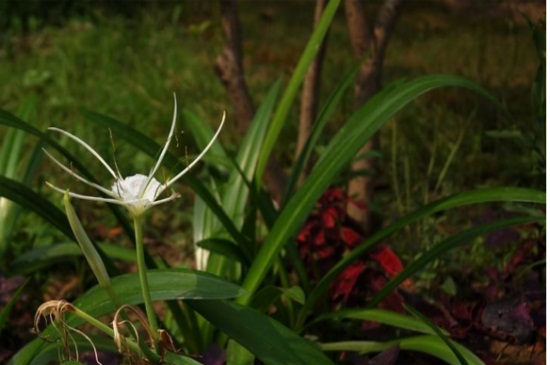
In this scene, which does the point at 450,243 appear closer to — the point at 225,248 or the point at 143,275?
the point at 225,248

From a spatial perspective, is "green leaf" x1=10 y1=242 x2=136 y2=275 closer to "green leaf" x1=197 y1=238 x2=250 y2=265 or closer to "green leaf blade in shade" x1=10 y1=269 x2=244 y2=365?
"green leaf" x1=197 y1=238 x2=250 y2=265

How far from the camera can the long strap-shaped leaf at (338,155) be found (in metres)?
2.33

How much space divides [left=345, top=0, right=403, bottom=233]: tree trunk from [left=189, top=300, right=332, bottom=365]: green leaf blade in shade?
1.27 meters

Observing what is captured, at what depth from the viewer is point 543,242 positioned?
2654 mm

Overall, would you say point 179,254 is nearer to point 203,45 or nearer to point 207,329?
point 207,329

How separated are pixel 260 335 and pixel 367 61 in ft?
5.08

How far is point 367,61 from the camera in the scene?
131 inches

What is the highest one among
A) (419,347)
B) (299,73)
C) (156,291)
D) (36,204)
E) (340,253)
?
(299,73)

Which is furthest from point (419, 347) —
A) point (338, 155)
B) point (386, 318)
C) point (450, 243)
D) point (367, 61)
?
point (367, 61)

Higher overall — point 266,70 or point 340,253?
point 266,70

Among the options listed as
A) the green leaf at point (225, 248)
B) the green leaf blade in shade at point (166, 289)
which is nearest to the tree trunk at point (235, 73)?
the green leaf at point (225, 248)

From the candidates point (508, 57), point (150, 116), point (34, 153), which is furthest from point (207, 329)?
point (508, 57)

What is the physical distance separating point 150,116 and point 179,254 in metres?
1.09

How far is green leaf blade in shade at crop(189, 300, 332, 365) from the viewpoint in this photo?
193cm
